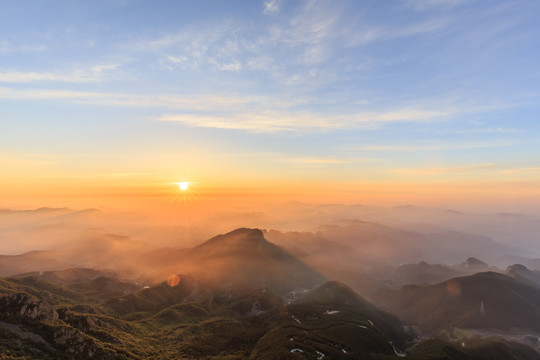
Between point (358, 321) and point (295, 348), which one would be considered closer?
point (295, 348)

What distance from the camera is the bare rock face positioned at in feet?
278

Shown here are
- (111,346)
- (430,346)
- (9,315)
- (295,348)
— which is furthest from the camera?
(430,346)

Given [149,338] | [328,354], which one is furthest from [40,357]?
[328,354]

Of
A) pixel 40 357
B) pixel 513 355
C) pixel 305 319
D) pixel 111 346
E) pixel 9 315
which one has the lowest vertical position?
pixel 513 355

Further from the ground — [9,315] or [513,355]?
[9,315]

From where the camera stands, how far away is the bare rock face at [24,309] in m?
84.6

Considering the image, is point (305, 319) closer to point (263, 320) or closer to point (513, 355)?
point (263, 320)

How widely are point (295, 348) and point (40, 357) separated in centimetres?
9080

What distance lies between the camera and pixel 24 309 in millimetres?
86500

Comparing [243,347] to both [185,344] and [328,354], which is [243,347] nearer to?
[185,344]

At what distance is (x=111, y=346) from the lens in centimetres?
9444

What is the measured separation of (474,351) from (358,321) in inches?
2890

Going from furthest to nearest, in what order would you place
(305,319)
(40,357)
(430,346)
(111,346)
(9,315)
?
(305,319) < (430,346) < (111,346) < (9,315) < (40,357)

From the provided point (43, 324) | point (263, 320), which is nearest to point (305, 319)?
point (263, 320)
